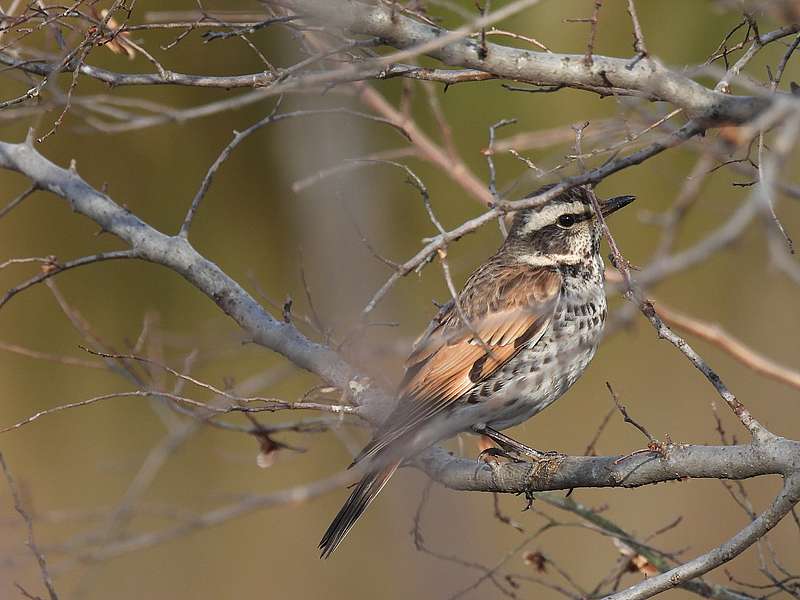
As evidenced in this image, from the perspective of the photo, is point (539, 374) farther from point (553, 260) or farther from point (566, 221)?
point (566, 221)

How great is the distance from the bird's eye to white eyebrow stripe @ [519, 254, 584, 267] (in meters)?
0.14

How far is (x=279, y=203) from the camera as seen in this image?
772 cm

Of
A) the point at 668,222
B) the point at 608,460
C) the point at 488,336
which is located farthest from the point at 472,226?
the point at 488,336

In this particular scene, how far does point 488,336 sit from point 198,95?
3.65 meters

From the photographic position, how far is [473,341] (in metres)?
4.71

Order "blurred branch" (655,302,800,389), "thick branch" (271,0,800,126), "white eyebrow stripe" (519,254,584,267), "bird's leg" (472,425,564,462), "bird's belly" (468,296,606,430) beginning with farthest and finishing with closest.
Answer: "white eyebrow stripe" (519,254,584,267) < "bird's belly" (468,296,606,430) < "bird's leg" (472,425,564,462) < "blurred branch" (655,302,800,389) < "thick branch" (271,0,800,126)

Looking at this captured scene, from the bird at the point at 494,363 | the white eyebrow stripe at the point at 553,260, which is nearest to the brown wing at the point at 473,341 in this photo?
the bird at the point at 494,363

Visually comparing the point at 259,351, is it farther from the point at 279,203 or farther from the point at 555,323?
the point at 555,323

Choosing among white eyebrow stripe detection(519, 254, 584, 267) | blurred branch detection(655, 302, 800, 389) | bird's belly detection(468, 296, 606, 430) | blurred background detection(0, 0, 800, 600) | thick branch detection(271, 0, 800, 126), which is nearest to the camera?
thick branch detection(271, 0, 800, 126)

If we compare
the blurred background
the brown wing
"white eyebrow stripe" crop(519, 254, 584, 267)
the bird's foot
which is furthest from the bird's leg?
the blurred background

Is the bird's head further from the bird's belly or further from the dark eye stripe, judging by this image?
the bird's belly

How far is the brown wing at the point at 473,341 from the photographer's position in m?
4.54

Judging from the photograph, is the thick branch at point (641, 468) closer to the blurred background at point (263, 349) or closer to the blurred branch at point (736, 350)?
the blurred branch at point (736, 350)

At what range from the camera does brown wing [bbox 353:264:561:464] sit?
4.54 meters
